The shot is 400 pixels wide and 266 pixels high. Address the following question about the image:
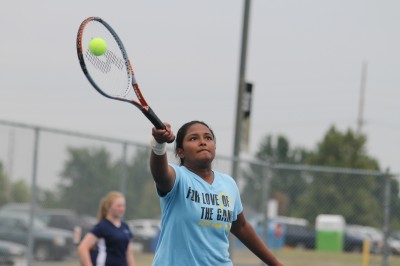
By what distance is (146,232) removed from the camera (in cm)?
1388

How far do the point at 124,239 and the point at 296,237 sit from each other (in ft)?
31.3

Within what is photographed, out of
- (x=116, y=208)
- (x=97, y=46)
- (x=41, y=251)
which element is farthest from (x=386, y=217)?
(x=97, y=46)

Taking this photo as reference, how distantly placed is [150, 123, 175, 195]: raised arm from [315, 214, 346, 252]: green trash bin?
445 inches

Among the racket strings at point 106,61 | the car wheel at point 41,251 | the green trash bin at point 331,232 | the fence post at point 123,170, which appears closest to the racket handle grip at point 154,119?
the racket strings at point 106,61

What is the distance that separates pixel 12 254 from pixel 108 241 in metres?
1.75

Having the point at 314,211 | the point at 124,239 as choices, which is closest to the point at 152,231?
the point at 124,239

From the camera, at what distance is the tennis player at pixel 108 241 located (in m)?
9.69

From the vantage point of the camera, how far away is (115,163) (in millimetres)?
12625

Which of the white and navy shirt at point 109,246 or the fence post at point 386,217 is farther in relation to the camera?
the fence post at point 386,217

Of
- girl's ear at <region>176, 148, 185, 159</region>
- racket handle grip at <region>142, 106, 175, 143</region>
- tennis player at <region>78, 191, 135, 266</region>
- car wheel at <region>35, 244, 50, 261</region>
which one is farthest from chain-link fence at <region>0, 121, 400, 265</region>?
racket handle grip at <region>142, 106, 175, 143</region>

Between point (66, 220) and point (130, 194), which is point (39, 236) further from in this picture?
point (130, 194)

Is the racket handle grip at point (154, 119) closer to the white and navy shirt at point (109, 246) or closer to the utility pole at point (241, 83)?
the white and navy shirt at point (109, 246)

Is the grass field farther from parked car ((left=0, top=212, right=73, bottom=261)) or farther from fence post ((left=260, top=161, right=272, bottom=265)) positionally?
parked car ((left=0, top=212, right=73, bottom=261))

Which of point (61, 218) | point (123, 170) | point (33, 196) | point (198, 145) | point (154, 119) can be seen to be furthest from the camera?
point (123, 170)
